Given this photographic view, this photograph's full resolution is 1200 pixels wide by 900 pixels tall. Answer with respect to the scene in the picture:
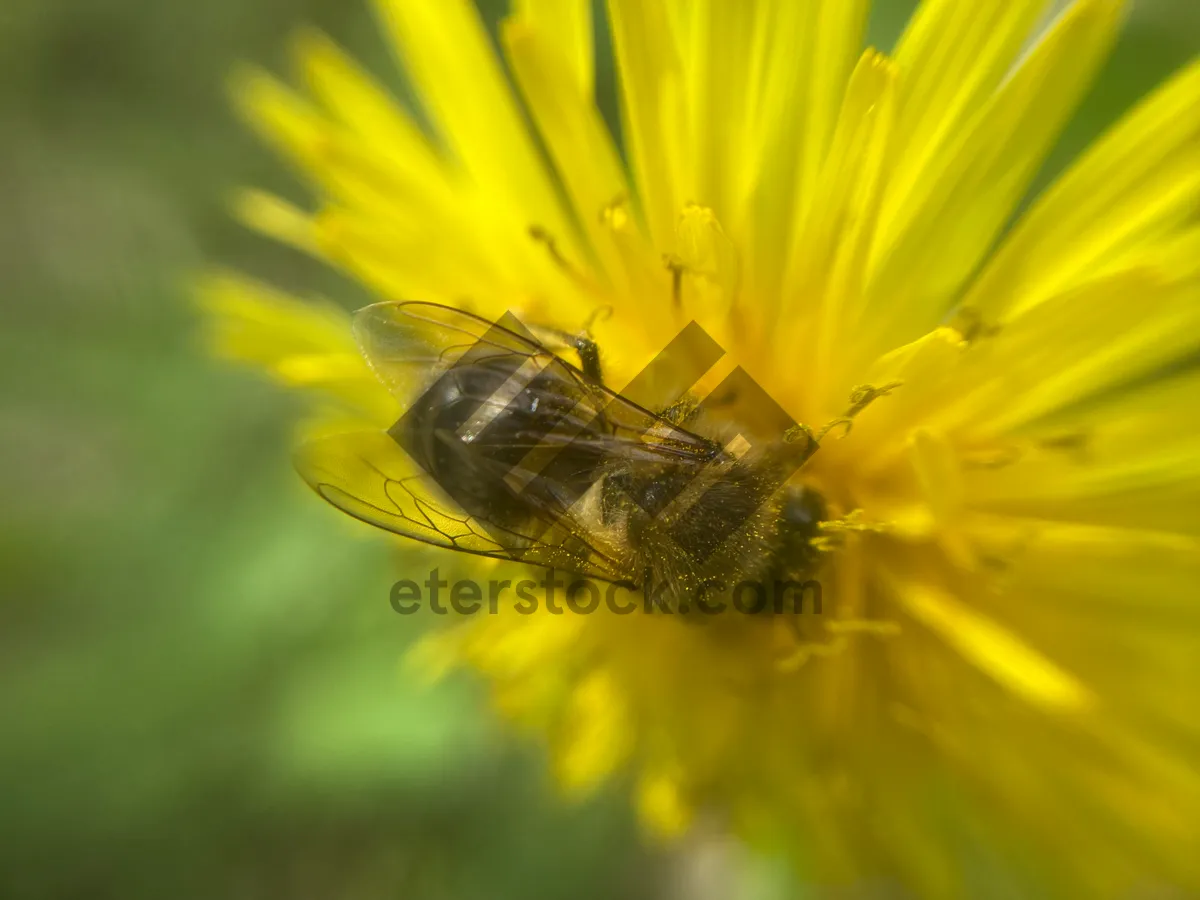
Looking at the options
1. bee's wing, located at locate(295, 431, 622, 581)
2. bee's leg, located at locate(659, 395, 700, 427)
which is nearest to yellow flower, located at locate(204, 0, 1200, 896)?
bee's leg, located at locate(659, 395, 700, 427)

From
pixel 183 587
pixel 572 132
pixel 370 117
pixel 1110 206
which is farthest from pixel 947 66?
pixel 183 587

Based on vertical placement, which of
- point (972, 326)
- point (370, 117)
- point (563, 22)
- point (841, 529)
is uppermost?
point (370, 117)

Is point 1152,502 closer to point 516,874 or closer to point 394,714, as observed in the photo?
point 394,714

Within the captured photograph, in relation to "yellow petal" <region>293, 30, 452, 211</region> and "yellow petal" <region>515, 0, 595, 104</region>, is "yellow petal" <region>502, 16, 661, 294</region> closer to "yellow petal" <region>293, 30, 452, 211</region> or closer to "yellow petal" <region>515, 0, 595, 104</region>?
"yellow petal" <region>515, 0, 595, 104</region>

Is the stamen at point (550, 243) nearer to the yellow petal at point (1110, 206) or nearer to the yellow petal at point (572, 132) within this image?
the yellow petal at point (572, 132)

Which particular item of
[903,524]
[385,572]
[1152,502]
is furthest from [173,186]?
[1152,502]

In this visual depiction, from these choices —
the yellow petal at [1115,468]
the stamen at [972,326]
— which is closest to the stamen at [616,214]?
the stamen at [972,326]

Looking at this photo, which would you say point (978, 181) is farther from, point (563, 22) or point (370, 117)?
point (370, 117)
